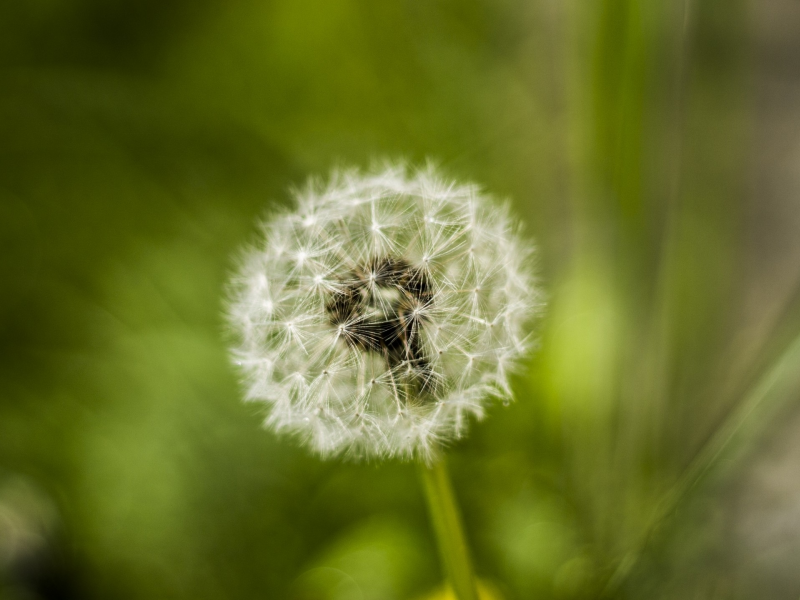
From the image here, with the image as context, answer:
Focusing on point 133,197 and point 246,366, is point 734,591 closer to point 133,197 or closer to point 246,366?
point 246,366

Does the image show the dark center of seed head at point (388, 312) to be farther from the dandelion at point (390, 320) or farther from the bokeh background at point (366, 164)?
the bokeh background at point (366, 164)

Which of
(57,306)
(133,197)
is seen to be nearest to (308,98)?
(133,197)

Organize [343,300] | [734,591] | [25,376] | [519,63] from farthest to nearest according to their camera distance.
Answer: [519,63], [25,376], [734,591], [343,300]

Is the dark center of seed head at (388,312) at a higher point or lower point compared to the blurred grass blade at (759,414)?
higher

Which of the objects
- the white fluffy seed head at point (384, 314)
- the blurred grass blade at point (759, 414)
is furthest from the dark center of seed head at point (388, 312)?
the blurred grass blade at point (759, 414)

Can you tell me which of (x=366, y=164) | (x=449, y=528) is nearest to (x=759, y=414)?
(x=449, y=528)

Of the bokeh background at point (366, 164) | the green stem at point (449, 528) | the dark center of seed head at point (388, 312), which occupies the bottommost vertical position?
the green stem at point (449, 528)
